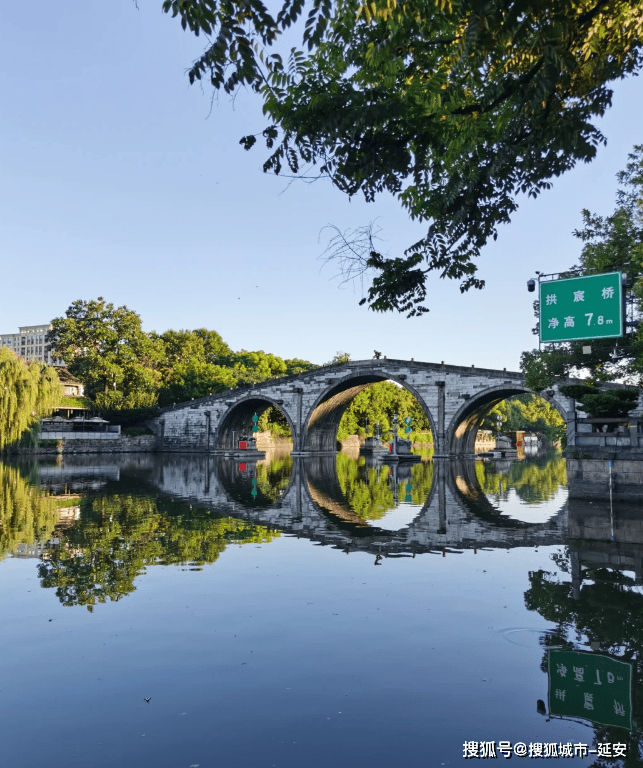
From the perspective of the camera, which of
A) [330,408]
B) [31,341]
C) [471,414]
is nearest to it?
[471,414]

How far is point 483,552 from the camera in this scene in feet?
34.7

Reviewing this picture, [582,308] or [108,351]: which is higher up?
[108,351]

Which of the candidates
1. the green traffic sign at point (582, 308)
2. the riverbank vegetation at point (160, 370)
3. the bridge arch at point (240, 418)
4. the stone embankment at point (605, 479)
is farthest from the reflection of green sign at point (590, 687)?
the riverbank vegetation at point (160, 370)

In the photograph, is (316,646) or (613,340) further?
(613,340)

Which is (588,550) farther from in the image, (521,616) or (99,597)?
(99,597)

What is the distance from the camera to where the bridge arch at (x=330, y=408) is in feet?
159

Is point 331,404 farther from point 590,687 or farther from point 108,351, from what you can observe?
point 590,687

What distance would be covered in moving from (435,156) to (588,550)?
719 centimetres

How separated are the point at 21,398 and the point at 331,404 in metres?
24.9

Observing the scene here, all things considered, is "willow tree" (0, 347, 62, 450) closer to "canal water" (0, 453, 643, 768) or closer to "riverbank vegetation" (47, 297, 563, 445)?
"riverbank vegetation" (47, 297, 563, 445)

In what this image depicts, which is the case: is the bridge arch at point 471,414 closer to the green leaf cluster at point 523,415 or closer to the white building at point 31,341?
the green leaf cluster at point 523,415

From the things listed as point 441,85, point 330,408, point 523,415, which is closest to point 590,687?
point 441,85

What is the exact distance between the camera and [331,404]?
177 ft

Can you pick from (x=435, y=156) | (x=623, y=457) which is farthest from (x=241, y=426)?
(x=435, y=156)
